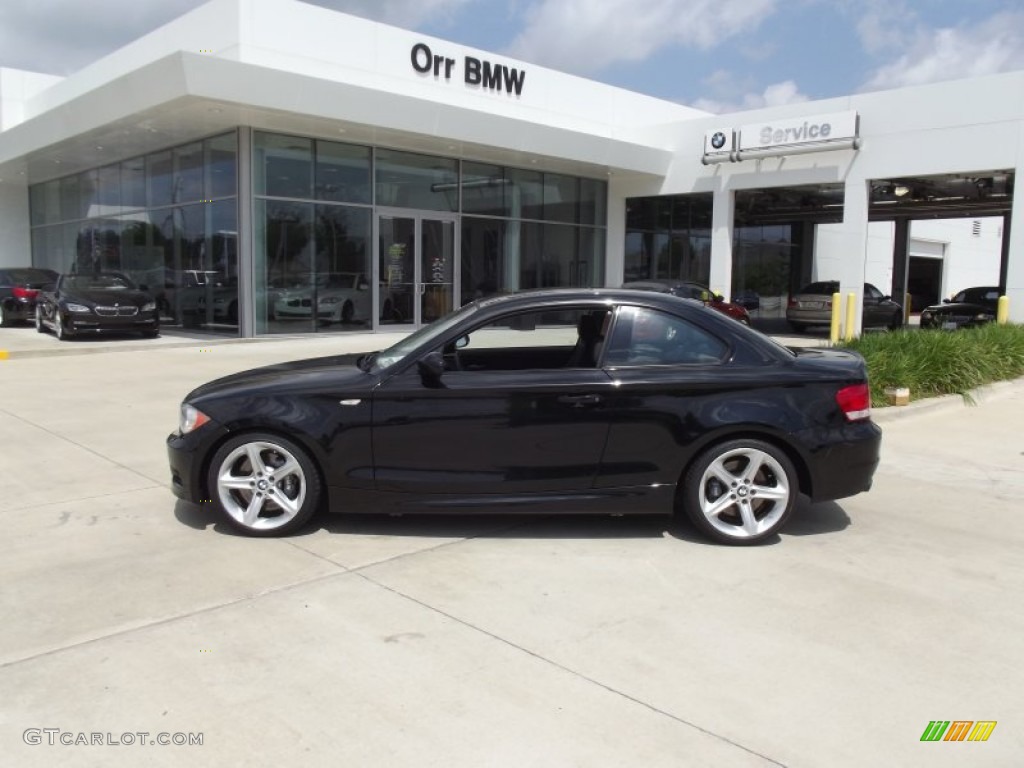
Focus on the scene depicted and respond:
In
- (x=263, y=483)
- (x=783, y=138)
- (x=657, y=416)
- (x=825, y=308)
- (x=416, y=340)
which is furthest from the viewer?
(x=825, y=308)

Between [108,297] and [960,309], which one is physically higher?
[960,309]

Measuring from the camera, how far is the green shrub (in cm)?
1016

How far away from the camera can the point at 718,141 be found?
22.1 meters

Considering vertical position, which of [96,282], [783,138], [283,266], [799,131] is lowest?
[96,282]

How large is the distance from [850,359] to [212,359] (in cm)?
1172

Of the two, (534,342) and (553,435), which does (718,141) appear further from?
(553,435)

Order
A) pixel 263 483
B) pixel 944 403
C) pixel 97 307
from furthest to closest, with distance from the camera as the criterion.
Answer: pixel 97 307
pixel 944 403
pixel 263 483

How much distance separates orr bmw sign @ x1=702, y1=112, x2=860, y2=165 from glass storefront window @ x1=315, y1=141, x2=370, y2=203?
357 inches

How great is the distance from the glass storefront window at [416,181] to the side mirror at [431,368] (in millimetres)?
16011

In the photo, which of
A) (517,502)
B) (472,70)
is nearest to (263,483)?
(517,502)

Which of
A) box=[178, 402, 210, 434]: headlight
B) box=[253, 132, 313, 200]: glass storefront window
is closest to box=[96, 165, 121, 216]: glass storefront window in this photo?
box=[253, 132, 313, 200]: glass storefront window

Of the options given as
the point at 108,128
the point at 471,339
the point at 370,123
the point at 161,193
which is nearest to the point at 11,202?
the point at 161,193

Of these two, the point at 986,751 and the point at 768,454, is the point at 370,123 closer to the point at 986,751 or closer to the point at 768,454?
the point at 768,454

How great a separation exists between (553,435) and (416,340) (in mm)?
1093
